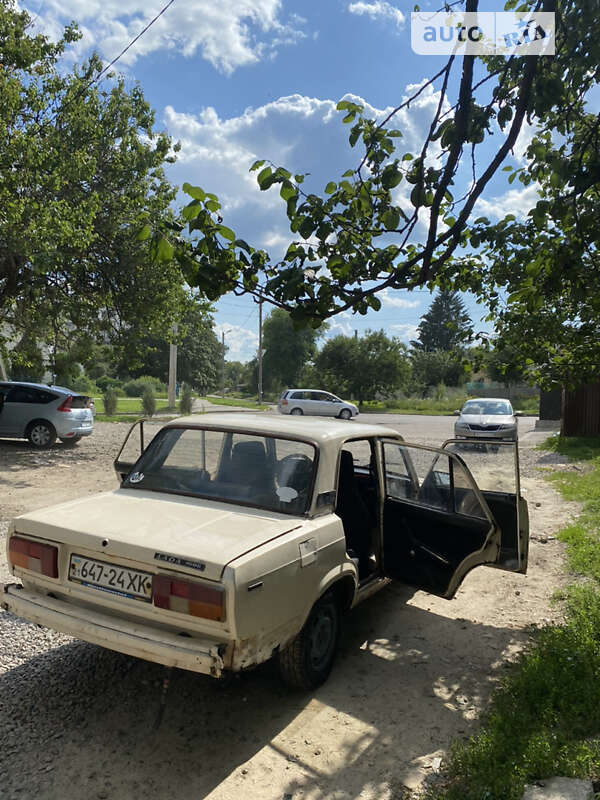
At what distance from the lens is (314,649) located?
11.8 feet

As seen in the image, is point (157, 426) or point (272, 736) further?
point (157, 426)

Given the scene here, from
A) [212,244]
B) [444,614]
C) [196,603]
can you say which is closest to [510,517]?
[444,614]

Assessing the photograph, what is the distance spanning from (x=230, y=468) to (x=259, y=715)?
149 centimetres

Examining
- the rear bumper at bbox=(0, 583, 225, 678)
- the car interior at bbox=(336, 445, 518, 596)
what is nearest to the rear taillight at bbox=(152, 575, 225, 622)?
the rear bumper at bbox=(0, 583, 225, 678)

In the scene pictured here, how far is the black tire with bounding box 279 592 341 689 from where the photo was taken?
11.2 ft

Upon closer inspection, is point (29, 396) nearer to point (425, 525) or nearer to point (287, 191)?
point (287, 191)

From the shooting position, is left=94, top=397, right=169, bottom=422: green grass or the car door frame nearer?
→ the car door frame

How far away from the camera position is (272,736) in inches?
123

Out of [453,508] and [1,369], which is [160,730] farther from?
[1,369]

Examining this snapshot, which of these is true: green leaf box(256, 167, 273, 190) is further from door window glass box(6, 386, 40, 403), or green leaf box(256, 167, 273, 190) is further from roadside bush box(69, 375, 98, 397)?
roadside bush box(69, 375, 98, 397)

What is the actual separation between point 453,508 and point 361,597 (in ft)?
3.13

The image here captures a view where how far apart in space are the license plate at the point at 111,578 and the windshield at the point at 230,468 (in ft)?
2.76

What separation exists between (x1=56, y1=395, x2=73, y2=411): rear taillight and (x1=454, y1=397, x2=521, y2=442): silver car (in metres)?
11.1

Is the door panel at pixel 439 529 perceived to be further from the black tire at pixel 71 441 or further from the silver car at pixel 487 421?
the silver car at pixel 487 421
